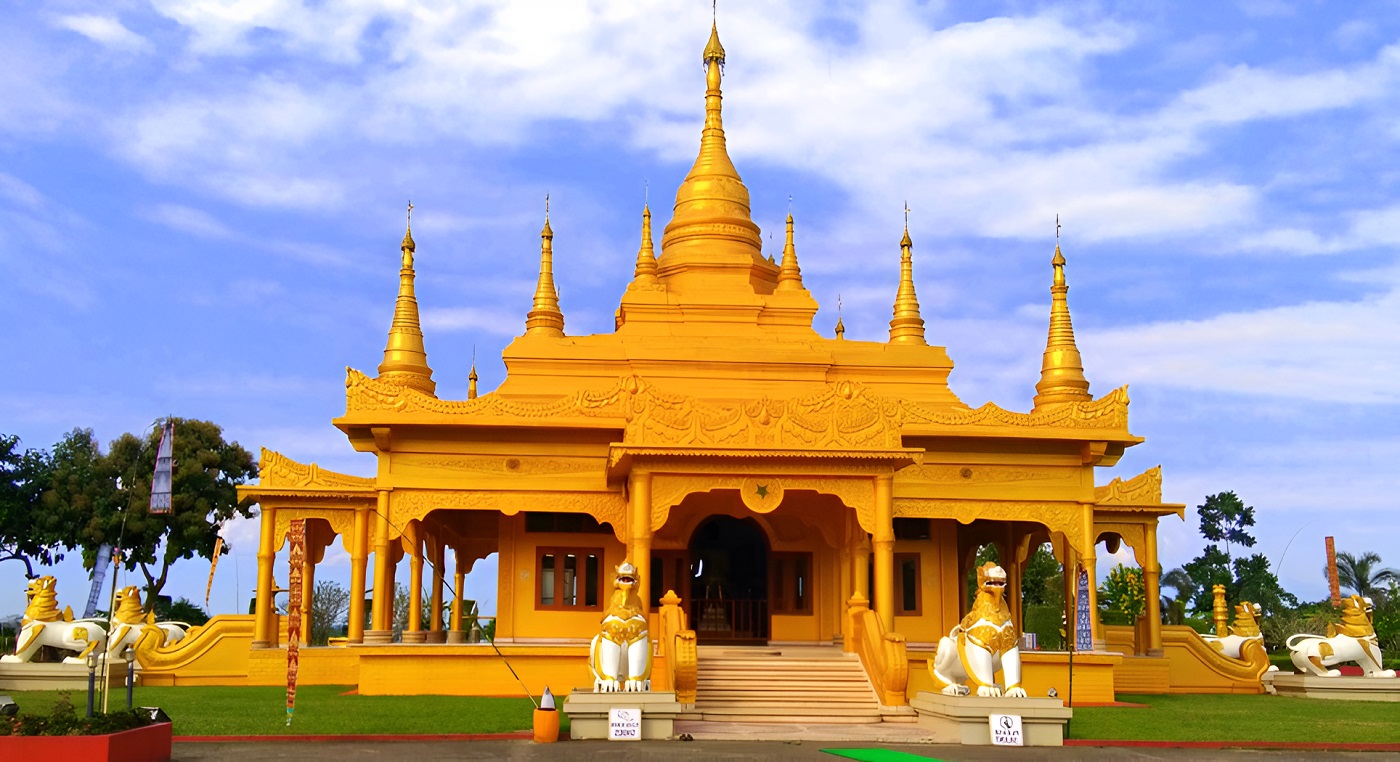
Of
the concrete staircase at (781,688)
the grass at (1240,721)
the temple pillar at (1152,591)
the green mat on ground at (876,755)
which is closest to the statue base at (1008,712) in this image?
the grass at (1240,721)

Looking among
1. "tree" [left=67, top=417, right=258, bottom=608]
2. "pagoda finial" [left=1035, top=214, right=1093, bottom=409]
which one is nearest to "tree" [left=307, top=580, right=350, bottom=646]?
"tree" [left=67, top=417, right=258, bottom=608]

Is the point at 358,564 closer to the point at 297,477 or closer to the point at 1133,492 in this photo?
the point at 297,477

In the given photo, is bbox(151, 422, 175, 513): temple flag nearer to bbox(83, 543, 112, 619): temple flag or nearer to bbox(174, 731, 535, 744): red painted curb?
bbox(83, 543, 112, 619): temple flag

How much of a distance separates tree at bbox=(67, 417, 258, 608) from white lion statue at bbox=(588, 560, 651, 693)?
27.3m

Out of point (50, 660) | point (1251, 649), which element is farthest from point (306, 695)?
point (1251, 649)

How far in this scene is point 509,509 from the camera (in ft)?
71.4

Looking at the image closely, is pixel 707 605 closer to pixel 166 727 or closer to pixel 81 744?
pixel 166 727

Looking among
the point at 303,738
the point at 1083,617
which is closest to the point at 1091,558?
the point at 1083,617

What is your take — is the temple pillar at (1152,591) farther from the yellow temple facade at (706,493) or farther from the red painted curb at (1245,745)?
the red painted curb at (1245,745)

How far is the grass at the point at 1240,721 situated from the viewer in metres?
15.3

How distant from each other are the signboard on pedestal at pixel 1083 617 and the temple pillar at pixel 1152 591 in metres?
3.62

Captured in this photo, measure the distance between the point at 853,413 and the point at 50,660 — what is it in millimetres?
14173

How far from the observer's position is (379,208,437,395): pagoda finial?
25672 mm

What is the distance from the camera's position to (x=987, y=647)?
15.2m
